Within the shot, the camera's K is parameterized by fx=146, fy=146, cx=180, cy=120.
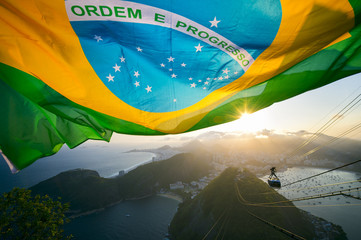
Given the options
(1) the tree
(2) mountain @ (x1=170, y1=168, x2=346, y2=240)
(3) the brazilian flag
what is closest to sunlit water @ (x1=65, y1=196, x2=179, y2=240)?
(2) mountain @ (x1=170, y1=168, x2=346, y2=240)

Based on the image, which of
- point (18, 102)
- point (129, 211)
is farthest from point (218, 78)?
point (129, 211)

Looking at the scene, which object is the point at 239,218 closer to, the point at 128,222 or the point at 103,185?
the point at 128,222

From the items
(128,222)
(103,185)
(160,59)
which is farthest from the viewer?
(103,185)

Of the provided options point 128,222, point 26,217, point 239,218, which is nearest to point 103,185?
point 128,222

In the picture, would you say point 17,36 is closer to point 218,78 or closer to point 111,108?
point 111,108

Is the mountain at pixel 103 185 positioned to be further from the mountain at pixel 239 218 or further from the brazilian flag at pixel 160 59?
the brazilian flag at pixel 160 59

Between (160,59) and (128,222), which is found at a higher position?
(160,59)
